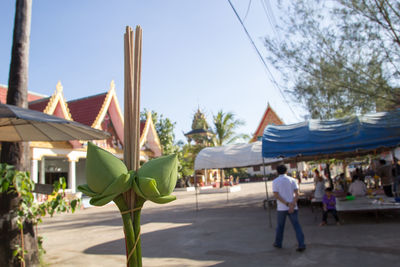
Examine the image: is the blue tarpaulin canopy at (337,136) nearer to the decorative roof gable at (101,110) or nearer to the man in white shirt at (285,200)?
the man in white shirt at (285,200)

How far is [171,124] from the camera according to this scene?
3012 cm

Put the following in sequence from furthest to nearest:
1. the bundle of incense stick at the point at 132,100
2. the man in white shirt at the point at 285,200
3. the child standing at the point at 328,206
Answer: the child standing at the point at 328,206
the man in white shirt at the point at 285,200
the bundle of incense stick at the point at 132,100

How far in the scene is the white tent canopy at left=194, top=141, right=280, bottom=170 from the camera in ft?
42.1

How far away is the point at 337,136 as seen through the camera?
7613mm

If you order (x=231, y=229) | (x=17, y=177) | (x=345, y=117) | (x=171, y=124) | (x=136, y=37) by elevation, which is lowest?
(x=231, y=229)

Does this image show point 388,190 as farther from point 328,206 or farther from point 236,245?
point 236,245

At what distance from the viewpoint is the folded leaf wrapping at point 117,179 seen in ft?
3.19

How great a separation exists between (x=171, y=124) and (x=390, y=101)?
2530 cm

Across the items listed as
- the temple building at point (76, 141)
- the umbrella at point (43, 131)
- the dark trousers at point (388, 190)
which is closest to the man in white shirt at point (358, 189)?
the dark trousers at point (388, 190)

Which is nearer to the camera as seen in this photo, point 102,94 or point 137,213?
point 137,213

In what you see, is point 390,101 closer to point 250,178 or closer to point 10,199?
point 10,199

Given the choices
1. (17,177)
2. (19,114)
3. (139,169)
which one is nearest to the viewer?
(139,169)

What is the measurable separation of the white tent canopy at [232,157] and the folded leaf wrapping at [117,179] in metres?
11.9

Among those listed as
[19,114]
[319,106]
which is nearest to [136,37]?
[19,114]
